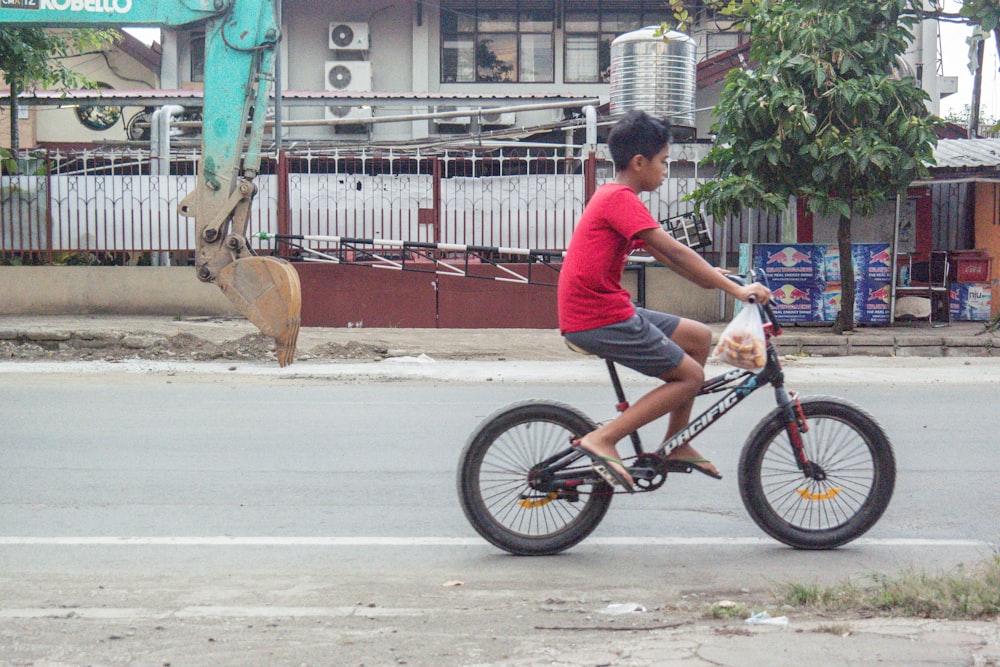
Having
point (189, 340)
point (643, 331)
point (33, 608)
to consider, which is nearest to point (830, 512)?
point (643, 331)

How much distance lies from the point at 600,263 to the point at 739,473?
3.64 ft

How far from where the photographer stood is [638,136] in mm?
4711

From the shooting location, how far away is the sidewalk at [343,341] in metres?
13.1

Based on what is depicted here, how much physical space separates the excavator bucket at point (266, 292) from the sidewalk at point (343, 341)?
99.4 inches

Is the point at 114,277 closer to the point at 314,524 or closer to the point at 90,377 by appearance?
the point at 90,377

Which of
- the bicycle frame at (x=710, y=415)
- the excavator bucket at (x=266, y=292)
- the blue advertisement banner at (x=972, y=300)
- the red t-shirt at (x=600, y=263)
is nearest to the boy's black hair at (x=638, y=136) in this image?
the red t-shirt at (x=600, y=263)

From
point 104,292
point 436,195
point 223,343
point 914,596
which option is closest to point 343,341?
point 223,343

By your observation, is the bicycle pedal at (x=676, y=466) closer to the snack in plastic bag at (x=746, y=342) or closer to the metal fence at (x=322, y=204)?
the snack in plastic bag at (x=746, y=342)

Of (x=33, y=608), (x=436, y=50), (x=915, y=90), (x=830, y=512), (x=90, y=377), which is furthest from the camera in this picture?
(x=436, y=50)

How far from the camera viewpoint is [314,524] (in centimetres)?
551

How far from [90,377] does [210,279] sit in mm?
1858

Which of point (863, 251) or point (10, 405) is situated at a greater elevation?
point (863, 251)

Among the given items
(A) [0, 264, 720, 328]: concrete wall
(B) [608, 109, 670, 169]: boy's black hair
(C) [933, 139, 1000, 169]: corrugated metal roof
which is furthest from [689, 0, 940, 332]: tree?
(B) [608, 109, 670, 169]: boy's black hair

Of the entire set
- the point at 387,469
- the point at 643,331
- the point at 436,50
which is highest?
the point at 436,50
